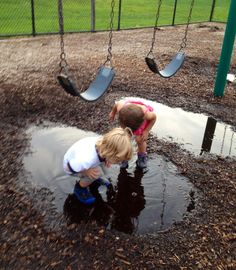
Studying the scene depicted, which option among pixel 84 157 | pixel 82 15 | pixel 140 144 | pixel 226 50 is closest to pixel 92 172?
pixel 84 157

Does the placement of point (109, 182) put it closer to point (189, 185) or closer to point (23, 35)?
point (189, 185)

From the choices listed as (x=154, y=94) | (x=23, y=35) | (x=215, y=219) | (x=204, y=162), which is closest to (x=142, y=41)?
(x=23, y=35)

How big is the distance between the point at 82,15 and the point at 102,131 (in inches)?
432

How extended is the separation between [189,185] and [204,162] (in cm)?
54

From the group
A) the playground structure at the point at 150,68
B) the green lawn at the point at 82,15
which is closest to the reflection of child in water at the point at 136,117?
the playground structure at the point at 150,68

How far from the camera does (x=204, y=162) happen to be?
163 inches

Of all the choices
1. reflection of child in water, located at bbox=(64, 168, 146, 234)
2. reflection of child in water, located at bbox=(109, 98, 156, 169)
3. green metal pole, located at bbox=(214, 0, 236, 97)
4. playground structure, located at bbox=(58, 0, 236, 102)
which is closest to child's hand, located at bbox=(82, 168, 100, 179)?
reflection of child in water, located at bbox=(64, 168, 146, 234)

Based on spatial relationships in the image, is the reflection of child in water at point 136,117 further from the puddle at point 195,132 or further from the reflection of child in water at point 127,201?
the puddle at point 195,132

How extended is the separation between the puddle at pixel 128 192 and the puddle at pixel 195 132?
65 cm

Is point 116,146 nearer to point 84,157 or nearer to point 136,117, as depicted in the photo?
point 84,157

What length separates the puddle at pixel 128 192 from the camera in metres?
3.19

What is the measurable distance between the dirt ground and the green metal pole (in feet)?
Answer: 0.80

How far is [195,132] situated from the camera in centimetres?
488

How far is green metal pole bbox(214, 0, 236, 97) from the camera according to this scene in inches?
222
